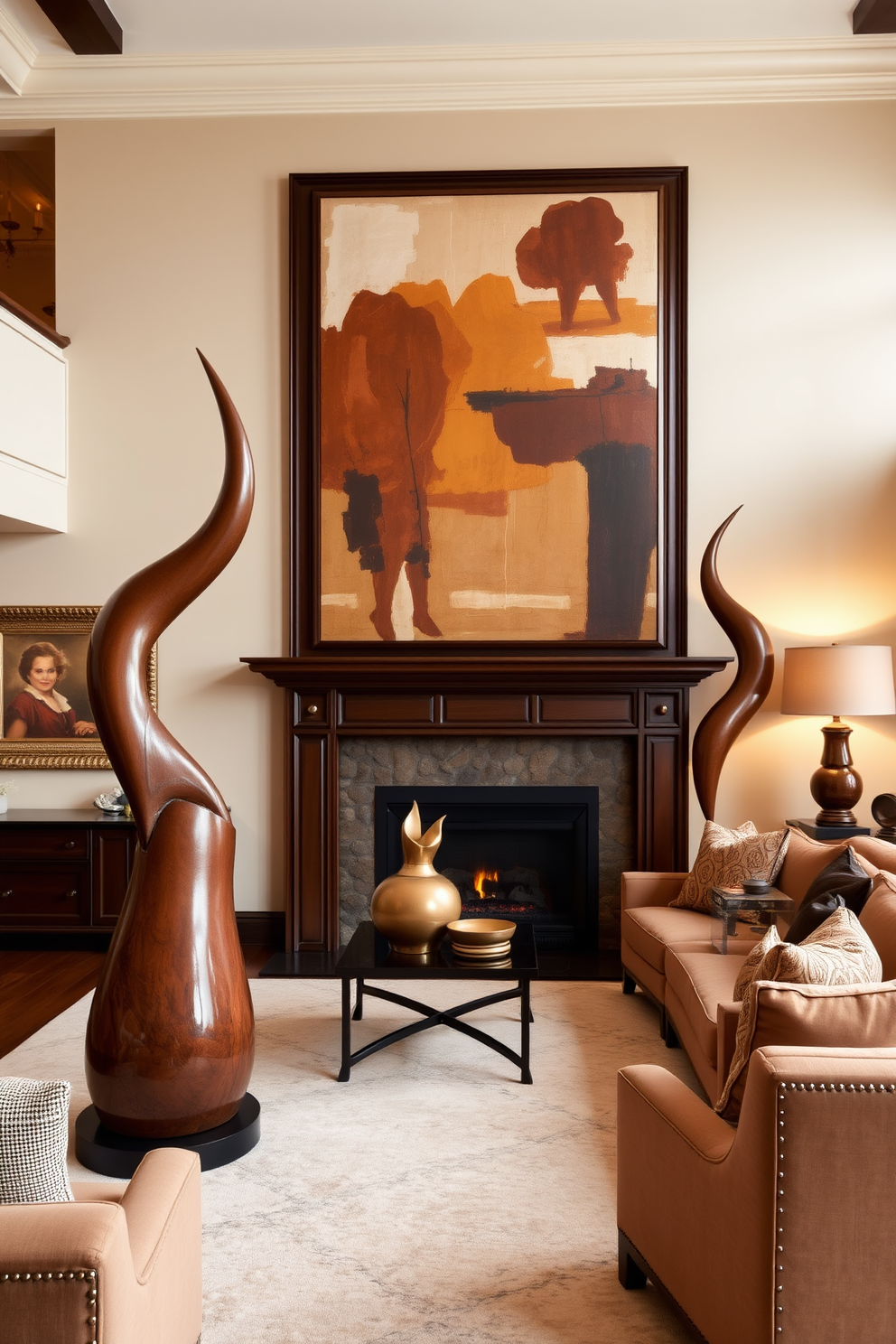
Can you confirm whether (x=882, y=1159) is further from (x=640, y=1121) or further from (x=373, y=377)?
(x=373, y=377)

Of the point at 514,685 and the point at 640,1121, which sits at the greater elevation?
the point at 514,685

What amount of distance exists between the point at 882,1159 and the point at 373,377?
4.29 metres

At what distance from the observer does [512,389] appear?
504 centimetres

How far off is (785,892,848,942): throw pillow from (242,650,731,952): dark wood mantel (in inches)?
94.7

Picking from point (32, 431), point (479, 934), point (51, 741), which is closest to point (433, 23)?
point (32, 431)

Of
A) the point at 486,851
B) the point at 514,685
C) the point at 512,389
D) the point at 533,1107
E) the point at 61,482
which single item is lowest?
the point at 533,1107

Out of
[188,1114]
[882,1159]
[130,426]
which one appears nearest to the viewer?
[882,1159]

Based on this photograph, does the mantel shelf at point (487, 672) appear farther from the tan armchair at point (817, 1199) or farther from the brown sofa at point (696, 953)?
the tan armchair at point (817, 1199)

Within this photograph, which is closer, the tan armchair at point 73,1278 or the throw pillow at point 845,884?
the tan armchair at point 73,1278

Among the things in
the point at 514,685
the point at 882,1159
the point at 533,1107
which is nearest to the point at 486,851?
the point at 514,685

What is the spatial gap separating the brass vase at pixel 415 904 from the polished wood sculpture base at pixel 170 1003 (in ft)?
2.46

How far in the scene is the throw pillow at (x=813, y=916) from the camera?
94.4 inches

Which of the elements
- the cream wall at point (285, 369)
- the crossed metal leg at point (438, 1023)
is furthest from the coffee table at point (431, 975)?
the cream wall at point (285, 369)

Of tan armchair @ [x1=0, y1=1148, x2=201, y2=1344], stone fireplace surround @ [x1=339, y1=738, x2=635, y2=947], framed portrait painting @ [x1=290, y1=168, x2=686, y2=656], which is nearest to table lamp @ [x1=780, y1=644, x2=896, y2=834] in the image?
framed portrait painting @ [x1=290, y1=168, x2=686, y2=656]
